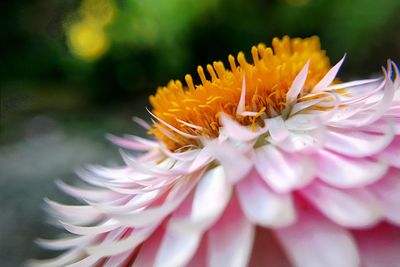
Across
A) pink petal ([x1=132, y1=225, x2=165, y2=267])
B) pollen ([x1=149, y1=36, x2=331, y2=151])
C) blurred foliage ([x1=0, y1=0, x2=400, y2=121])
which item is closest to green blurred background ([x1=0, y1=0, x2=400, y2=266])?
blurred foliage ([x1=0, y1=0, x2=400, y2=121])

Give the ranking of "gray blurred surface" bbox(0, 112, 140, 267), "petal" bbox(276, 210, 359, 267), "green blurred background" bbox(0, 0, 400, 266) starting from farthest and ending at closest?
"green blurred background" bbox(0, 0, 400, 266)
"gray blurred surface" bbox(0, 112, 140, 267)
"petal" bbox(276, 210, 359, 267)

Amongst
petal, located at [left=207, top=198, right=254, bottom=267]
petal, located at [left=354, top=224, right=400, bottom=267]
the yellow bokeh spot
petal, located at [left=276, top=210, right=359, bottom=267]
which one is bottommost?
petal, located at [left=354, top=224, right=400, bottom=267]

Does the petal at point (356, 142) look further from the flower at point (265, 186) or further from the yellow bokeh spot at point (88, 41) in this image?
the yellow bokeh spot at point (88, 41)

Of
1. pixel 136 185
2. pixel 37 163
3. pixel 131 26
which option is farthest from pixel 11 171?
pixel 136 185

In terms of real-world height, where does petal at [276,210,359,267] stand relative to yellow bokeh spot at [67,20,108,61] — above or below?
below

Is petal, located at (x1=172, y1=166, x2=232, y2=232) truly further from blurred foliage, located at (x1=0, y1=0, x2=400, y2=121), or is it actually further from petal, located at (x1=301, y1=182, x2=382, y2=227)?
blurred foliage, located at (x1=0, y1=0, x2=400, y2=121)

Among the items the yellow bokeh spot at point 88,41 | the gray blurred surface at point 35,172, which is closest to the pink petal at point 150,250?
the gray blurred surface at point 35,172

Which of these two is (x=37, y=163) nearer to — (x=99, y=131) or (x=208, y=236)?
(x=99, y=131)
